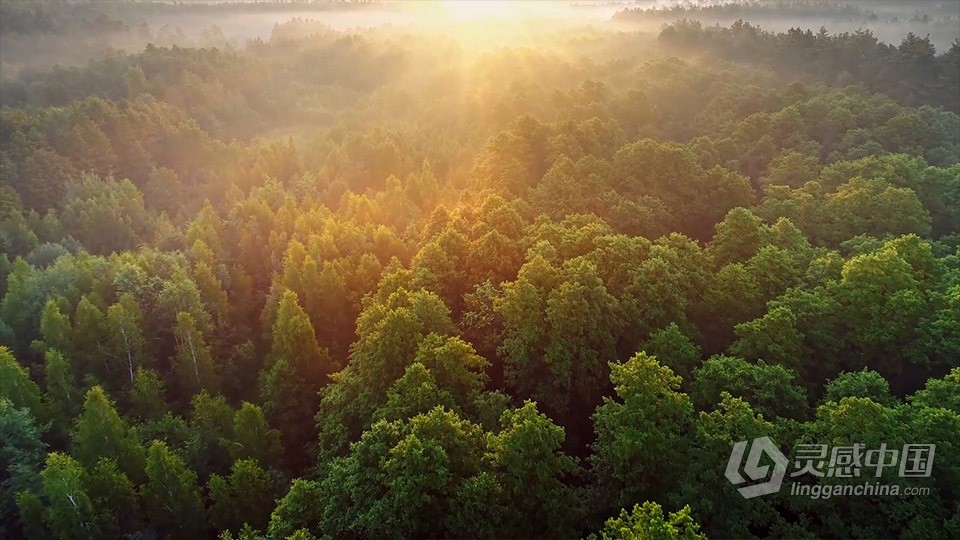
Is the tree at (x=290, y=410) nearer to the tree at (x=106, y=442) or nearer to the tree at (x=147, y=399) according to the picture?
the tree at (x=106, y=442)

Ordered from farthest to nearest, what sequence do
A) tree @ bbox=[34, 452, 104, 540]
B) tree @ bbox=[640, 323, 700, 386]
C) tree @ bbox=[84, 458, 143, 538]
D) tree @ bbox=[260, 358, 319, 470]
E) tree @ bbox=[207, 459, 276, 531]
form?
tree @ bbox=[260, 358, 319, 470] → tree @ bbox=[84, 458, 143, 538] → tree @ bbox=[207, 459, 276, 531] → tree @ bbox=[640, 323, 700, 386] → tree @ bbox=[34, 452, 104, 540]

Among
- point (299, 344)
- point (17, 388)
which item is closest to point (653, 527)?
point (299, 344)

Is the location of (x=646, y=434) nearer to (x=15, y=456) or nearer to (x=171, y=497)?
(x=171, y=497)

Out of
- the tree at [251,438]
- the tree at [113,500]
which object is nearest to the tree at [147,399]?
the tree at [113,500]

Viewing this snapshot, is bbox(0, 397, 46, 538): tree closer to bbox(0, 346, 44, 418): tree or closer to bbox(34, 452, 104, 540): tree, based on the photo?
bbox(0, 346, 44, 418): tree

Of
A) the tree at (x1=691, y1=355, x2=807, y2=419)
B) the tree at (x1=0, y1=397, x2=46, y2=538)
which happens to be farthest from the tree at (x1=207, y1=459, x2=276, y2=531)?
the tree at (x1=691, y1=355, x2=807, y2=419)
